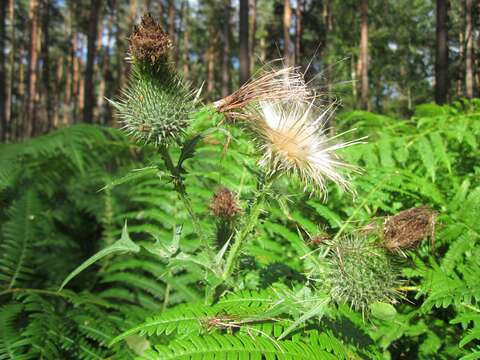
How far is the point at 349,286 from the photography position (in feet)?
4.40

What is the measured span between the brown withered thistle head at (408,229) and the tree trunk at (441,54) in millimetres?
11684

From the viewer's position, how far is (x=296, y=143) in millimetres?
1444

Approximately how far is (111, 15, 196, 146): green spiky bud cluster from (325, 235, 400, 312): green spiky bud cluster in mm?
735

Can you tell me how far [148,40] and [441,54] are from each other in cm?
1356

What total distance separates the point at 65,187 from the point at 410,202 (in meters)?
3.60

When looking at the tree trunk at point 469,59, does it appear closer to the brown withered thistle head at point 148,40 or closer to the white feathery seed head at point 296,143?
the white feathery seed head at point 296,143

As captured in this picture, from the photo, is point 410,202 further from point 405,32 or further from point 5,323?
point 405,32

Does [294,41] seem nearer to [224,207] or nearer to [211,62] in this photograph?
[211,62]

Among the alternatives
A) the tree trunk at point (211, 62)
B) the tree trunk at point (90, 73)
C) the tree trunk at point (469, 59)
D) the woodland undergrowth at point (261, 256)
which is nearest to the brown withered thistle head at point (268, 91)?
the woodland undergrowth at point (261, 256)

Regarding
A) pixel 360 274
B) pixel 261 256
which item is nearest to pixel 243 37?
pixel 261 256

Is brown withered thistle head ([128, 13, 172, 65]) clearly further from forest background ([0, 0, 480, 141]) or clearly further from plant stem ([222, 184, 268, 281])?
forest background ([0, 0, 480, 141])

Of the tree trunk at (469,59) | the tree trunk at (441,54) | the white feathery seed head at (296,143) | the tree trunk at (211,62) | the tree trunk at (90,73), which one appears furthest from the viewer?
the tree trunk at (211,62)

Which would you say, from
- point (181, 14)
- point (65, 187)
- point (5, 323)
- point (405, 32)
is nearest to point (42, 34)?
point (181, 14)

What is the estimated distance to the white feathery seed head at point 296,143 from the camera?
1.40 meters
